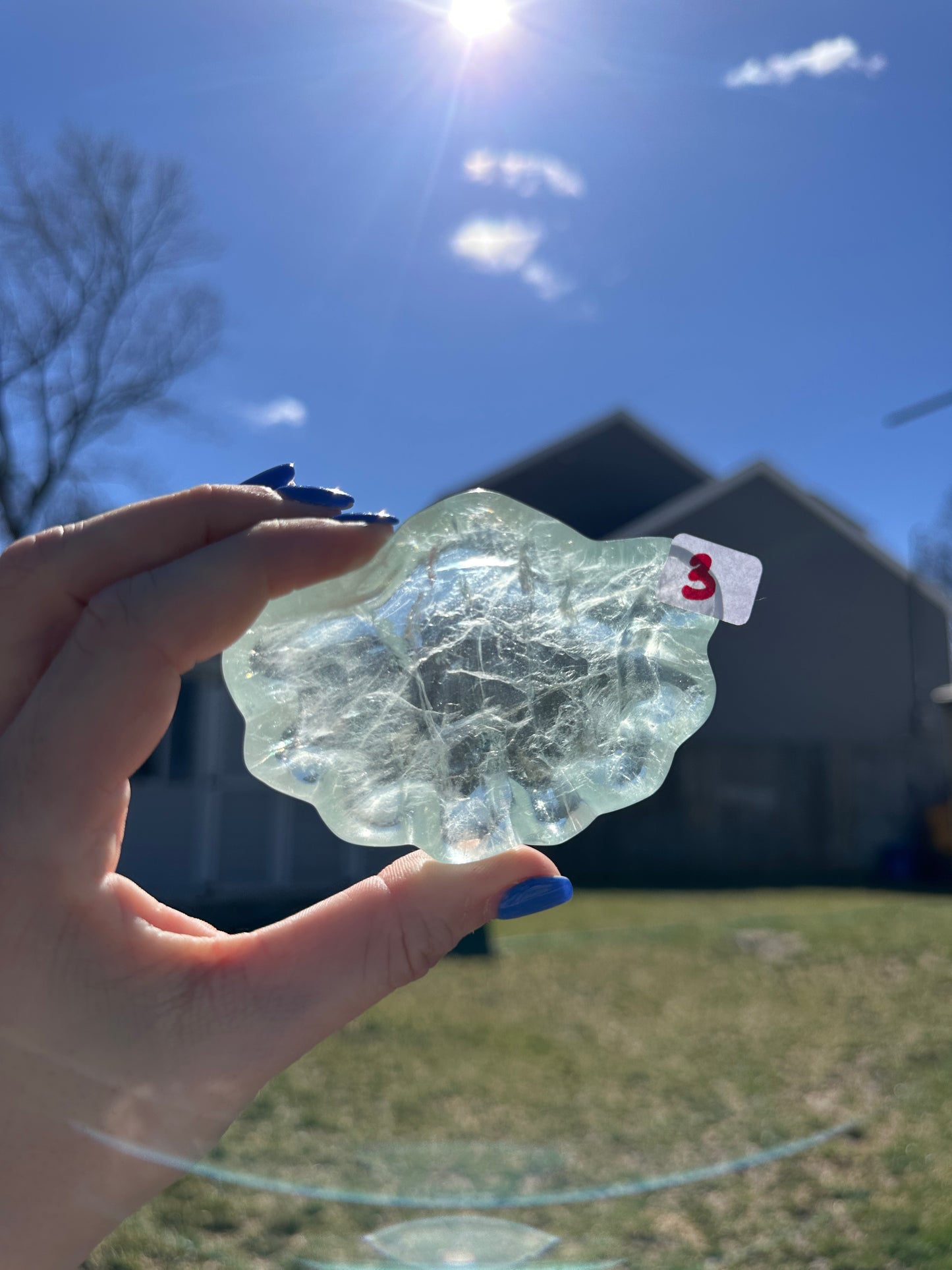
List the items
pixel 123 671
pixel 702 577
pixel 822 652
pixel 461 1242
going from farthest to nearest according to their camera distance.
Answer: pixel 822 652 → pixel 461 1242 → pixel 702 577 → pixel 123 671

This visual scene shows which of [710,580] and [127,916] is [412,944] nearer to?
[127,916]

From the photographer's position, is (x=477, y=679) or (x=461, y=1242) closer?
(x=477, y=679)

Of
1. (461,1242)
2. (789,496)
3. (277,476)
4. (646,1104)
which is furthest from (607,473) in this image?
(277,476)

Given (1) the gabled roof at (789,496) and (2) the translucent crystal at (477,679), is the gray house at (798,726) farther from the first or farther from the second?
(2) the translucent crystal at (477,679)

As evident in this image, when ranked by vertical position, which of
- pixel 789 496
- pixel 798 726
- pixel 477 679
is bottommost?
pixel 798 726

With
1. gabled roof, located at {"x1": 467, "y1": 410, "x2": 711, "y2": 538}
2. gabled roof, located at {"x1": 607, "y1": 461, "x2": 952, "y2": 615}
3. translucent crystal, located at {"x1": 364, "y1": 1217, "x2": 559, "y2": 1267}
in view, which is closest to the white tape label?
translucent crystal, located at {"x1": 364, "y1": 1217, "x2": 559, "y2": 1267}

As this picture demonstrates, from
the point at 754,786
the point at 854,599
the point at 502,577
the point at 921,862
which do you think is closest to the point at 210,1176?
the point at 502,577

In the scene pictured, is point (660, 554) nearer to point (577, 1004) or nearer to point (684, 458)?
point (577, 1004)
